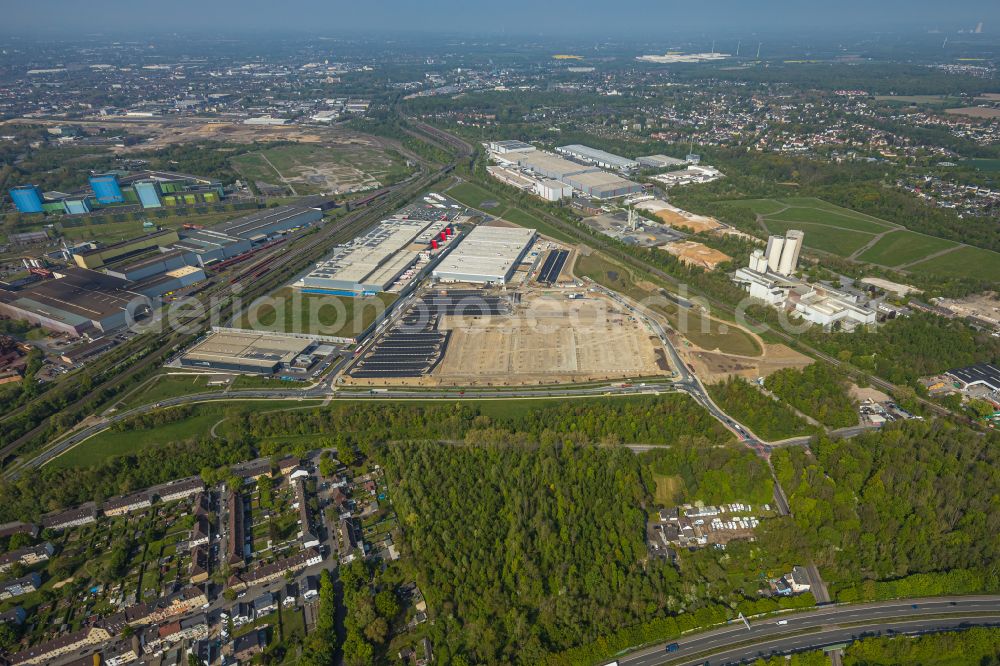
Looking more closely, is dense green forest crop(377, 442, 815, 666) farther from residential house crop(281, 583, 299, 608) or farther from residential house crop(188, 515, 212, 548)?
residential house crop(188, 515, 212, 548)

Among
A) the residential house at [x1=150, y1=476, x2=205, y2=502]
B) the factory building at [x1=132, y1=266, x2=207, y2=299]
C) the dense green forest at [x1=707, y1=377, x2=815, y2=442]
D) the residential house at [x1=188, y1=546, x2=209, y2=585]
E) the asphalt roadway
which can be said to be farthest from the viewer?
the factory building at [x1=132, y1=266, x2=207, y2=299]

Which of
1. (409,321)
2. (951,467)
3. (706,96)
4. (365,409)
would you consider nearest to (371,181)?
(409,321)

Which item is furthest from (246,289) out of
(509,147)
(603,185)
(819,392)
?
(509,147)

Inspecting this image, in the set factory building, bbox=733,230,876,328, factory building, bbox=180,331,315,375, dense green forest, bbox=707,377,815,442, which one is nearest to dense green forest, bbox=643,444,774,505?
dense green forest, bbox=707,377,815,442

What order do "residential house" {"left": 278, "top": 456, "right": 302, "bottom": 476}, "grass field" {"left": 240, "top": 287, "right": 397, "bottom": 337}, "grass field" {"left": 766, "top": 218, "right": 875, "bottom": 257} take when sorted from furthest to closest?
1. "grass field" {"left": 766, "top": 218, "right": 875, "bottom": 257}
2. "grass field" {"left": 240, "top": 287, "right": 397, "bottom": 337}
3. "residential house" {"left": 278, "top": 456, "right": 302, "bottom": 476}

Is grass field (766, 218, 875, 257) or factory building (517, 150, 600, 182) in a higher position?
factory building (517, 150, 600, 182)

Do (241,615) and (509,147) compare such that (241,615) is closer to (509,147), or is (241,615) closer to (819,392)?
(819,392)
